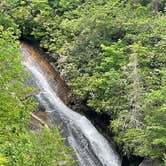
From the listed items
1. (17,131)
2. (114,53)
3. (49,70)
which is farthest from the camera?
(49,70)

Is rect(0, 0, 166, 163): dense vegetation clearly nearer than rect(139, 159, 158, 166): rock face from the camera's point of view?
No

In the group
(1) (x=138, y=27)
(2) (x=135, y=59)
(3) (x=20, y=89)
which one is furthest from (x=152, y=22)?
(3) (x=20, y=89)

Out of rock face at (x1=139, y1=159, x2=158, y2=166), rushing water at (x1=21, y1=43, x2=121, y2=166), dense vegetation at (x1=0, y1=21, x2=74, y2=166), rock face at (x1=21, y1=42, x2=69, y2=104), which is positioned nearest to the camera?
dense vegetation at (x1=0, y1=21, x2=74, y2=166)

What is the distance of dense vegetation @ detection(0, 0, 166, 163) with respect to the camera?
23.8m

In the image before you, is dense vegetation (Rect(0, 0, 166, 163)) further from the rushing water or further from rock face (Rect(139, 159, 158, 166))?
the rushing water

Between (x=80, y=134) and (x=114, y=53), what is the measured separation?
5.39 metres

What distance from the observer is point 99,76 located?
89.2ft

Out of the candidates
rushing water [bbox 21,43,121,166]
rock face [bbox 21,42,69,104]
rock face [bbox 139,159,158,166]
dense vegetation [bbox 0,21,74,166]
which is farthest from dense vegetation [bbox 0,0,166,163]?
dense vegetation [bbox 0,21,74,166]

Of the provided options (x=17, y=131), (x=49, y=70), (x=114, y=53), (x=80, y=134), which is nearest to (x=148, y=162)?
(x=80, y=134)

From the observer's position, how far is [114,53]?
27.2m

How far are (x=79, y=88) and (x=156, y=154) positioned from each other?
670 cm

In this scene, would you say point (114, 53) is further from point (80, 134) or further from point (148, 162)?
point (148, 162)

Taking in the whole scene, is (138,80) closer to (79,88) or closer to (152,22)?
(79,88)

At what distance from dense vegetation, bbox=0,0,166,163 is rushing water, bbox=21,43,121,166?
0.87m
